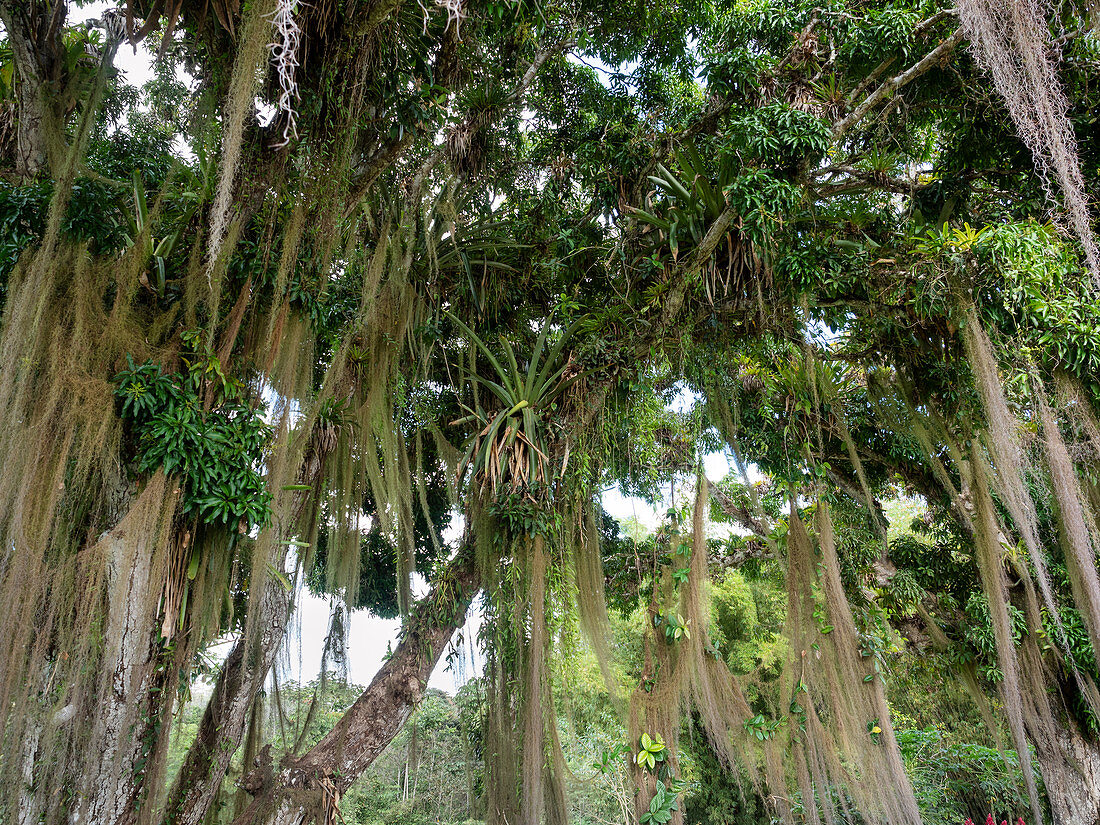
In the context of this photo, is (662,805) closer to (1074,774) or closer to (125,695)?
(125,695)

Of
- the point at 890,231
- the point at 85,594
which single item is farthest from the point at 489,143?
the point at 85,594

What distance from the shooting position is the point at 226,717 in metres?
3.42

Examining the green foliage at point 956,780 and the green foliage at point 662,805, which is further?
the green foliage at point 956,780

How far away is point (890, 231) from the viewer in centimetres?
360

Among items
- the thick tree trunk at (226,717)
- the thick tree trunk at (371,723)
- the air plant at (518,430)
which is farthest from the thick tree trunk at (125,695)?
the air plant at (518,430)

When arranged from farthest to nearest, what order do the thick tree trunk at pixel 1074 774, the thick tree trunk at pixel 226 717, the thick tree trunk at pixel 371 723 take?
1. the thick tree trunk at pixel 1074 774
2. the thick tree trunk at pixel 371 723
3. the thick tree trunk at pixel 226 717

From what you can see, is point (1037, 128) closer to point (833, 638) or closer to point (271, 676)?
point (833, 638)

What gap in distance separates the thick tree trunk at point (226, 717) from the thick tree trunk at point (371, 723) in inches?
8.6

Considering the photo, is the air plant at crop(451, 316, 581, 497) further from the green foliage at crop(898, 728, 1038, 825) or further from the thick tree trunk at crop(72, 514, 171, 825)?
the green foliage at crop(898, 728, 1038, 825)

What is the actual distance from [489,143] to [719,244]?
60.1 inches

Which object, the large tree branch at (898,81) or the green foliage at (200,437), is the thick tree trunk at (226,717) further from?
the large tree branch at (898,81)

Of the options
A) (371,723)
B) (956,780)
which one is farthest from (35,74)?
(956,780)

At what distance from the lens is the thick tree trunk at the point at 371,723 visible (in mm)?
3363

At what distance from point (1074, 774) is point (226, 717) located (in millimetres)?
5023
